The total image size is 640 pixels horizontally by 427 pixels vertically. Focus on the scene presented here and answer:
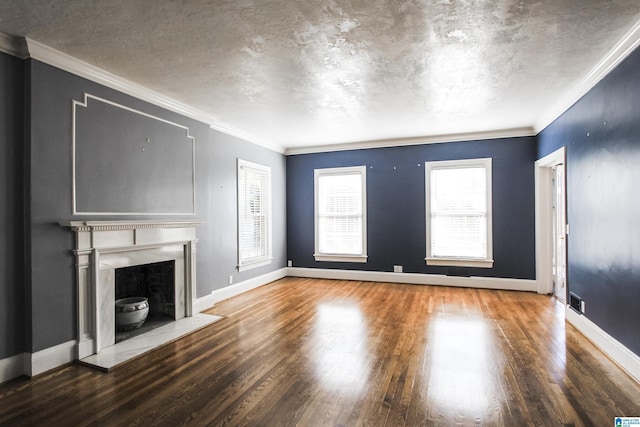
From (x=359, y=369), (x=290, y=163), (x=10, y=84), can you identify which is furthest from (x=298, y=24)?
(x=290, y=163)

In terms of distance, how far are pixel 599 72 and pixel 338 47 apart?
249 cm

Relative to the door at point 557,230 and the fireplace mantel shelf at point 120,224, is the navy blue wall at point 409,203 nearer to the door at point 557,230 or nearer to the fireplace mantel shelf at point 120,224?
the door at point 557,230

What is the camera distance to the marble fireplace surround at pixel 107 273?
9.52 feet

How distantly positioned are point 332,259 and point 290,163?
2199 mm

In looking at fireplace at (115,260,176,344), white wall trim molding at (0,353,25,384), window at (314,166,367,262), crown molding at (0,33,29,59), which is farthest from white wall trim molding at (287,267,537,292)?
crown molding at (0,33,29,59)

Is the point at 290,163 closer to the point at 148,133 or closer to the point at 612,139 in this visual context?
the point at 148,133

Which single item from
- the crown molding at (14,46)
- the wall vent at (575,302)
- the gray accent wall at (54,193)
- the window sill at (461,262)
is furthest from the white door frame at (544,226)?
the crown molding at (14,46)

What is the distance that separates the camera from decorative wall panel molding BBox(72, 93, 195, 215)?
118 inches

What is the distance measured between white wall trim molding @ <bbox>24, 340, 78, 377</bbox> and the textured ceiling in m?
2.49

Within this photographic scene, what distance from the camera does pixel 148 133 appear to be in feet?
12.0

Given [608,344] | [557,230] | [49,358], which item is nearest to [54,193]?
[49,358]

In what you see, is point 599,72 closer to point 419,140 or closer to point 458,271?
point 419,140

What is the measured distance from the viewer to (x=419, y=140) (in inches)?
233

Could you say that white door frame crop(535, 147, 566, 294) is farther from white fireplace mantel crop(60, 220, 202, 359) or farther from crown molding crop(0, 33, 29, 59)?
crown molding crop(0, 33, 29, 59)
